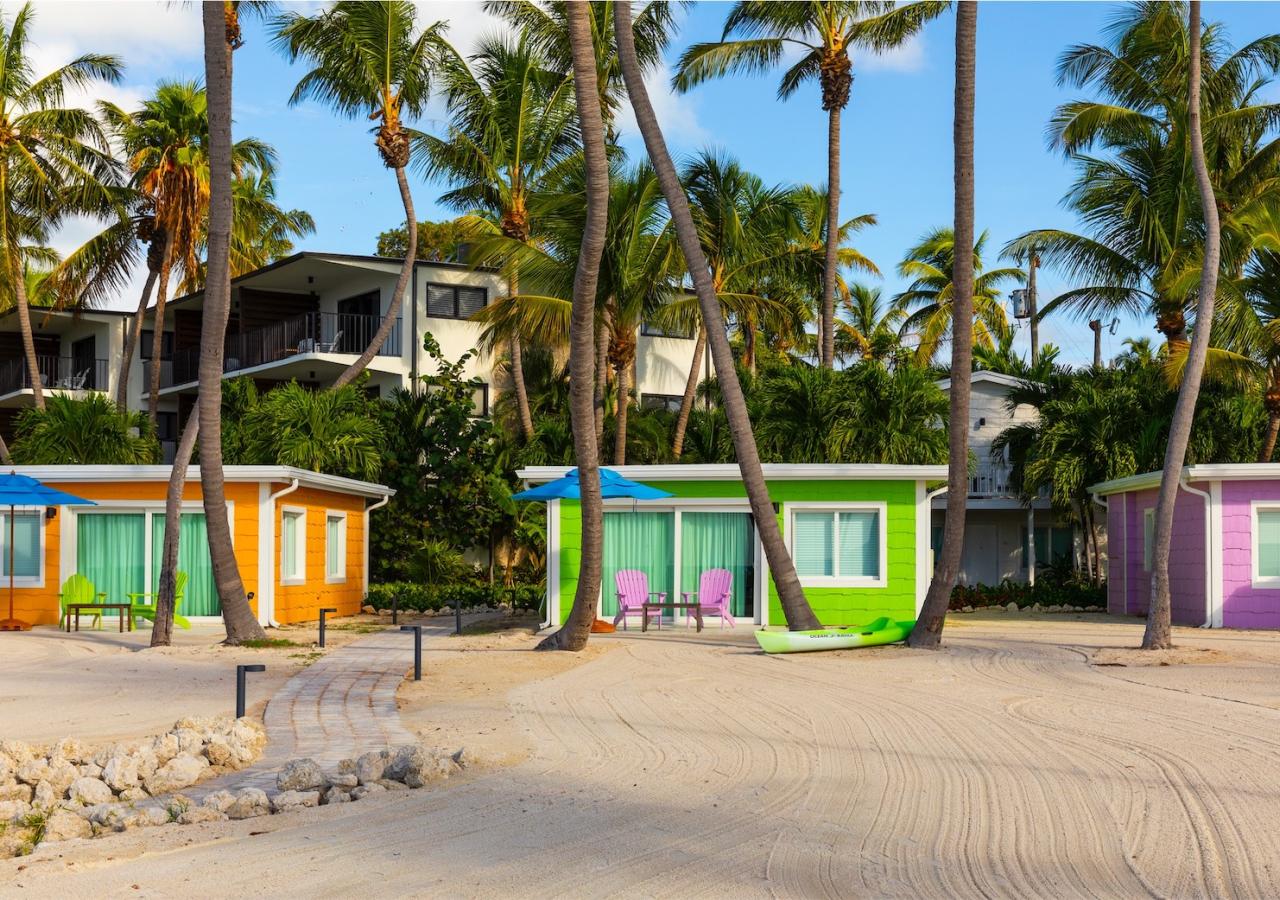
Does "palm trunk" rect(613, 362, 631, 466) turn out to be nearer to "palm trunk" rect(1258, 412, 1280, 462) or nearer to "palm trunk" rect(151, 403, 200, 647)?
"palm trunk" rect(151, 403, 200, 647)

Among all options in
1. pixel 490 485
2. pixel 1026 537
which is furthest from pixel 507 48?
pixel 1026 537

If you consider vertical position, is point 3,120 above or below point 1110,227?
above

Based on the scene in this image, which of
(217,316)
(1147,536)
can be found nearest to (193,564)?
(217,316)

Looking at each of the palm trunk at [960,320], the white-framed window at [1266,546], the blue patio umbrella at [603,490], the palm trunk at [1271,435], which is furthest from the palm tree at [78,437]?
the palm trunk at [1271,435]

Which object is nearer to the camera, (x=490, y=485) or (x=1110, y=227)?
(x=1110, y=227)

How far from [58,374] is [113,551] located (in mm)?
22232

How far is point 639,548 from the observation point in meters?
20.2

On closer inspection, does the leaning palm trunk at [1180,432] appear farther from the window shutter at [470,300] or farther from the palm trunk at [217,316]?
the window shutter at [470,300]

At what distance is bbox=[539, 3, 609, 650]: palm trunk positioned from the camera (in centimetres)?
1563

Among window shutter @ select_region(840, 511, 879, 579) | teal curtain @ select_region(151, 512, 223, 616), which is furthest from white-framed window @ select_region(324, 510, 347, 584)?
window shutter @ select_region(840, 511, 879, 579)

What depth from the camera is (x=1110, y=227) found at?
25.1 metres

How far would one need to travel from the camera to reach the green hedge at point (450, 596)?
78.1 feet

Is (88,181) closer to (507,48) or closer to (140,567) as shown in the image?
(507,48)

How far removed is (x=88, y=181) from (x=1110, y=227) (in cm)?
2149
